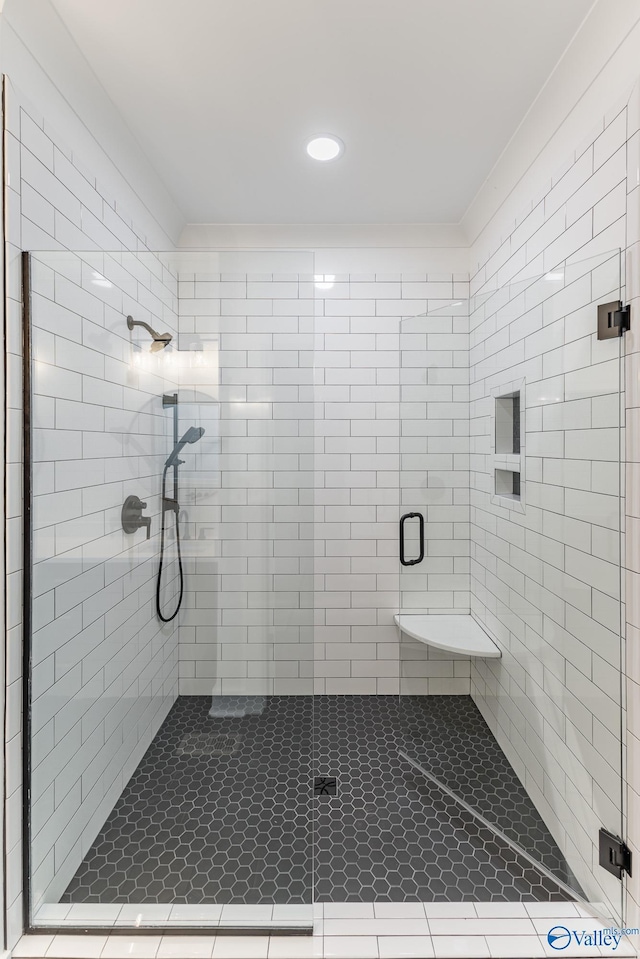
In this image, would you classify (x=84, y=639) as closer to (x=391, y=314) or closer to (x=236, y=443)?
(x=236, y=443)

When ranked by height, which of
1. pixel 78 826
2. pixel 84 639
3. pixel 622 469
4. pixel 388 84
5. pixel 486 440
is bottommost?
pixel 78 826

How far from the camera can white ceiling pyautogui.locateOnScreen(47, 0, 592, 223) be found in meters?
1.35

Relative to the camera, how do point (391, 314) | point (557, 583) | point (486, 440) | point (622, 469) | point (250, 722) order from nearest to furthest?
point (622, 469) → point (250, 722) → point (557, 583) → point (486, 440) → point (391, 314)

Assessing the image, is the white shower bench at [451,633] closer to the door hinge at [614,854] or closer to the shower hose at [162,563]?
the door hinge at [614,854]

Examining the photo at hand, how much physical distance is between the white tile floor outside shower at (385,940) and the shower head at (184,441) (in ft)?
4.21

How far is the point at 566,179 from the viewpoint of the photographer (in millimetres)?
1588

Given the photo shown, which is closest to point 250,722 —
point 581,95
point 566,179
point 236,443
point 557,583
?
point 236,443

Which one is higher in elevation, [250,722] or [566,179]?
[566,179]

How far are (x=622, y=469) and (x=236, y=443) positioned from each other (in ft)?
3.57

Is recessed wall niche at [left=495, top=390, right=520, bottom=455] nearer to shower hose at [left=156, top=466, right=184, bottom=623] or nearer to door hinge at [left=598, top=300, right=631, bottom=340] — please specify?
door hinge at [left=598, top=300, right=631, bottom=340]

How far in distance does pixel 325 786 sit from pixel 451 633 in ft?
2.69

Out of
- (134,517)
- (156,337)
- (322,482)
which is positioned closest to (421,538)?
(322,482)

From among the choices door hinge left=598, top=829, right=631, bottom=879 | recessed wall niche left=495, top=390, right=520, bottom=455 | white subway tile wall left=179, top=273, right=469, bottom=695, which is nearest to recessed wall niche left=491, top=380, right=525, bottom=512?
recessed wall niche left=495, top=390, right=520, bottom=455

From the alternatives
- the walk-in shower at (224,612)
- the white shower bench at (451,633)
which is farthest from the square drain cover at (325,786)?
the white shower bench at (451,633)
